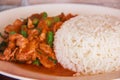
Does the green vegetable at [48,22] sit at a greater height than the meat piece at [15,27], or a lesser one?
greater

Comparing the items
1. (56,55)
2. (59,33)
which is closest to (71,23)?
(59,33)

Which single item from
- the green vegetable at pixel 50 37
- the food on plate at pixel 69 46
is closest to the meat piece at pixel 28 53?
the food on plate at pixel 69 46

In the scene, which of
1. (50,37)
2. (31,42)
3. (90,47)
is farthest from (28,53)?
(90,47)

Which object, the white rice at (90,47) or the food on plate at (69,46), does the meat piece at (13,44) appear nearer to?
the food on plate at (69,46)

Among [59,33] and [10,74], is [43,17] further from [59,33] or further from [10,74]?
[10,74]

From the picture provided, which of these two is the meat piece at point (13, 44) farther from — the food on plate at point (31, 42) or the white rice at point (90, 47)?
the white rice at point (90, 47)

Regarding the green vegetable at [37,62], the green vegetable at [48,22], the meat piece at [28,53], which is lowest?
the green vegetable at [37,62]

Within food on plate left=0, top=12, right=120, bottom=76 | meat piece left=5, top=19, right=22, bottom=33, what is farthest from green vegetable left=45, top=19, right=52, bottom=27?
meat piece left=5, top=19, right=22, bottom=33

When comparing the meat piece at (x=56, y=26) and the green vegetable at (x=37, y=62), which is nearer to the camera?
the green vegetable at (x=37, y=62)

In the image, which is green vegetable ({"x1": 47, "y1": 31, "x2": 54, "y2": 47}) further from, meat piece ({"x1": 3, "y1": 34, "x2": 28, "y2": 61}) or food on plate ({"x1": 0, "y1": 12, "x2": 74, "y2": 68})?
meat piece ({"x1": 3, "y1": 34, "x2": 28, "y2": 61})
